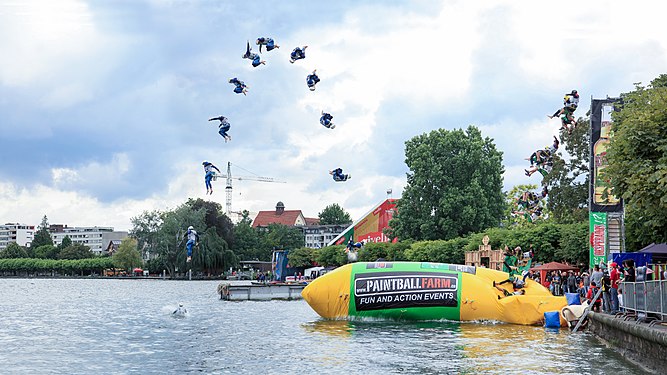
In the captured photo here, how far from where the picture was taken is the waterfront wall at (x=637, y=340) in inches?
785

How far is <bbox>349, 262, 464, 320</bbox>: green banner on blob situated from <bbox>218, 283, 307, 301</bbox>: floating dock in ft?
102

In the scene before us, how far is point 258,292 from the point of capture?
67938 mm

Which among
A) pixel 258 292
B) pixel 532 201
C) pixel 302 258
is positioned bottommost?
pixel 258 292

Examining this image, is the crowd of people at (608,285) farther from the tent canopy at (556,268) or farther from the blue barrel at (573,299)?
the tent canopy at (556,268)

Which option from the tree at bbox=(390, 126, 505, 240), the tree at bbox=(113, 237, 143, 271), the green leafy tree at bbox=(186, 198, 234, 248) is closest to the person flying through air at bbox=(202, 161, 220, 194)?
the tree at bbox=(390, 126, 505, 240)

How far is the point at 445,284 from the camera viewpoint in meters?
35.8

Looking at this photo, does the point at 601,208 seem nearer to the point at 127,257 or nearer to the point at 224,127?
the point at 224,127

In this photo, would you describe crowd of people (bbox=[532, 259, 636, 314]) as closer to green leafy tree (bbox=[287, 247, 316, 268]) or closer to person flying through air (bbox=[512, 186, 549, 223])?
person flying through air (bbox=[512, 186, 549, 223])

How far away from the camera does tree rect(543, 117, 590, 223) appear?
63312mm

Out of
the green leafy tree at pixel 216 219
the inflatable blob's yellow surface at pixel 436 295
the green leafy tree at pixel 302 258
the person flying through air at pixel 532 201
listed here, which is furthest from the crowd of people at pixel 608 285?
the green leafy tree at pixel 216 219

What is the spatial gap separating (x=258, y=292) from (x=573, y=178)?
25.1 metres

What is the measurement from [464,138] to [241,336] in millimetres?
58358

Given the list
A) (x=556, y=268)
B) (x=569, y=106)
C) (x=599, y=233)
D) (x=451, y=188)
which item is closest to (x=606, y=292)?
(x=599, y=233)

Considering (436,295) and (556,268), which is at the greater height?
(556,268)
